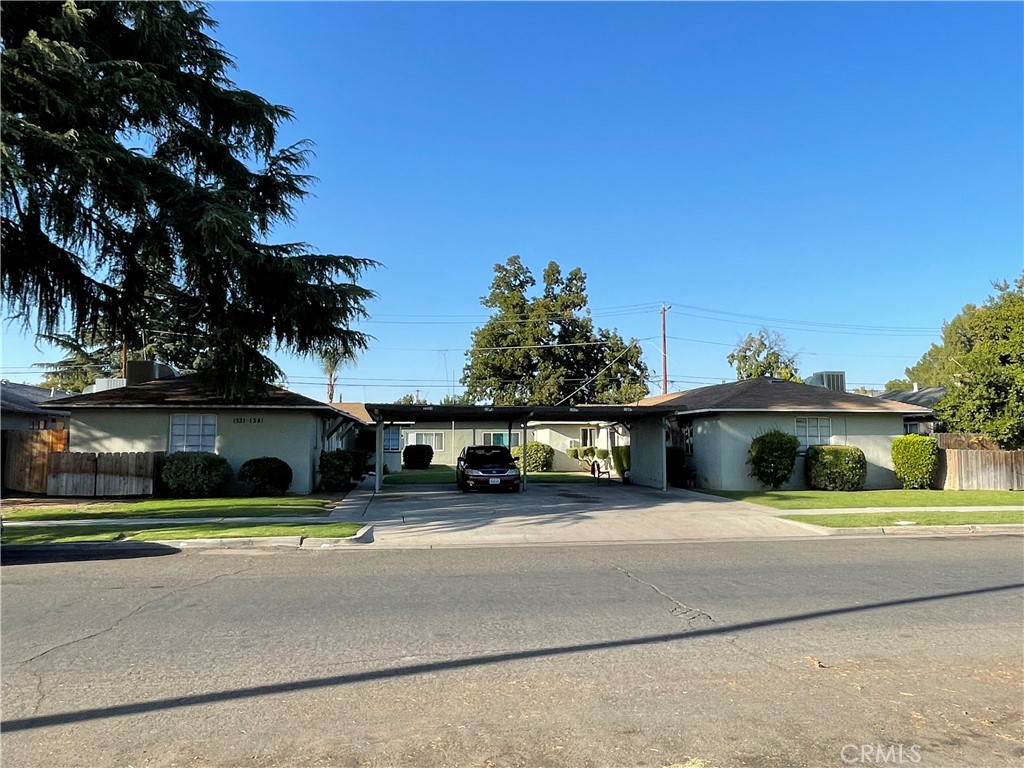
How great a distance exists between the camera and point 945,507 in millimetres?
18109

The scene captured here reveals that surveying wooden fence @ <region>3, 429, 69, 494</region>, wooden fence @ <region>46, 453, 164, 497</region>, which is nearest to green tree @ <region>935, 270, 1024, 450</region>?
wooden fence @ <region>46, 453, 164, 497</region>

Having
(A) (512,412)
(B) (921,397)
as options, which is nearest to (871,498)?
(A) (512,412)

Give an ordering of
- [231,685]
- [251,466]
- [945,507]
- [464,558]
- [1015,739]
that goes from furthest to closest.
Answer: [251,466] < [945,507] < [464,558] < [231,685] < [1015,739]

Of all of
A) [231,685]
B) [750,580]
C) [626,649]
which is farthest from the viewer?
[750,580]

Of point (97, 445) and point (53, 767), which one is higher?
point (97, 445)

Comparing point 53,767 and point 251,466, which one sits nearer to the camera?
point 53,767

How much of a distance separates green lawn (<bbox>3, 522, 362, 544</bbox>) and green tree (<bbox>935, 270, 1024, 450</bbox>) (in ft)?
69.1

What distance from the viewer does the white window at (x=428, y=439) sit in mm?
45219

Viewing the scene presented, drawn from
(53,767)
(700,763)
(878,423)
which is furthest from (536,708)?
(878,423)

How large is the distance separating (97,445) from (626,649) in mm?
21018

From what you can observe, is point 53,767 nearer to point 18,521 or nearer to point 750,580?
point 750,580

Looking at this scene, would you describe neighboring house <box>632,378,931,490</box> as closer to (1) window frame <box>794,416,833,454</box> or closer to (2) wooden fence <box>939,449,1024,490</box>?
(1) window frame <box>794,416,833,454</box>

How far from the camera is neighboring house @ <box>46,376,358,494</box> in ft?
71.7

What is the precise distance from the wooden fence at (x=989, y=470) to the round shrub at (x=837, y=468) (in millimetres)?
3205
